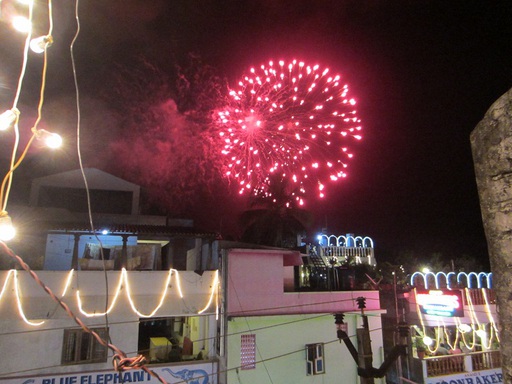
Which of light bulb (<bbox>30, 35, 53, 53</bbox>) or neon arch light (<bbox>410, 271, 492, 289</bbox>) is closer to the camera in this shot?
light bulb (<bbox>30, 35, 53, 53</bbox>)

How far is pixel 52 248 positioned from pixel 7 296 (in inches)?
219

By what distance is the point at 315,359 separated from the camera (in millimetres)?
14375

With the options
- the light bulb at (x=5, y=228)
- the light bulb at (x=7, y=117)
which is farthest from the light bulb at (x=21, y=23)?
the light bulb at (x=5, y=228)

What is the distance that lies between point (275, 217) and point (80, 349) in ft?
45.2

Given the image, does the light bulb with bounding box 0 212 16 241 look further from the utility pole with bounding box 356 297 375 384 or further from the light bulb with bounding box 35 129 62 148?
the utility pole with bounding box 356 297 375 384

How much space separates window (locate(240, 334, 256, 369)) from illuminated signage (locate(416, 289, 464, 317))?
9.86 m

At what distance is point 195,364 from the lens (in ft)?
44.2

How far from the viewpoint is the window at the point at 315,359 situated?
1427 centimetres

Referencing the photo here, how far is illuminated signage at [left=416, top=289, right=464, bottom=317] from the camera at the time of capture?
56.3ft

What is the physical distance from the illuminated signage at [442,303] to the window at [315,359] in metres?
6.94

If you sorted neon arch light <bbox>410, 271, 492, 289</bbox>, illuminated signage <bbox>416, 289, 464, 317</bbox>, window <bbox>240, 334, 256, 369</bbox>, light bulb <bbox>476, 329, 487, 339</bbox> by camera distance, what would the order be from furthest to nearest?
neon arch light <bbox>410, 271, 492, 289</bbox>, light bulb <bbox>476, 329, 487, 339</bbox>, illuminated signage <bbox>416, 289, 464, 317</bbox>, window <bbox>240, 334, 256, 369</bbox>

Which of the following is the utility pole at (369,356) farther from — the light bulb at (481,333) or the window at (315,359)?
the light bulb at (481,333)

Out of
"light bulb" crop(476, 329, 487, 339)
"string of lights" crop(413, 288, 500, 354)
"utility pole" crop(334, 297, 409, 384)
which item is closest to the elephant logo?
"utility pole" crop(334, 297, 409, 384)

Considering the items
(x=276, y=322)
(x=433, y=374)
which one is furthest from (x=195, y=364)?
(x=433, y=374)
